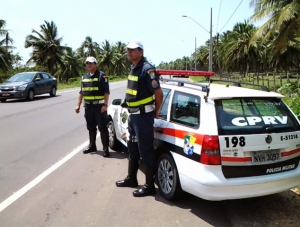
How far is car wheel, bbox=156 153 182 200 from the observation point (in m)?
4.07

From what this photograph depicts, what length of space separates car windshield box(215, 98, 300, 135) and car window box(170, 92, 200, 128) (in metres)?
0.30

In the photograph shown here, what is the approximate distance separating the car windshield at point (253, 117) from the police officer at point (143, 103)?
0.94 m

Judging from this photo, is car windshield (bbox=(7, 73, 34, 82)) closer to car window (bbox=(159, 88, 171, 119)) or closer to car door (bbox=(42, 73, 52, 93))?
car door (bbox=(42, 73, 52, 93))

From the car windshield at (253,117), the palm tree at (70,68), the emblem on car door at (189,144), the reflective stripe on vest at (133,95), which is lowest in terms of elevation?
the palm tree at (70,68)

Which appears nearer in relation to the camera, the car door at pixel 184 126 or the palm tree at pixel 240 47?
the car door at pixel 184 126

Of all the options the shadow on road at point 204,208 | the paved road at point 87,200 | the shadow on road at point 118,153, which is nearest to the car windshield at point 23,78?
the paved road at point 87,200

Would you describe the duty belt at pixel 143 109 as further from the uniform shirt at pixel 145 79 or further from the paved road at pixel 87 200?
the paved road at pixel 87 200

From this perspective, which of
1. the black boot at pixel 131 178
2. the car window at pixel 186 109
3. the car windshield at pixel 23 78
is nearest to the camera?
the car window at pixel 186 109

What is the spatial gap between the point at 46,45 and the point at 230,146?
55350mm

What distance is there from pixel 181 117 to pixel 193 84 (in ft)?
1.53

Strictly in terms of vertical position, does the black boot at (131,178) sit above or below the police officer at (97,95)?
below

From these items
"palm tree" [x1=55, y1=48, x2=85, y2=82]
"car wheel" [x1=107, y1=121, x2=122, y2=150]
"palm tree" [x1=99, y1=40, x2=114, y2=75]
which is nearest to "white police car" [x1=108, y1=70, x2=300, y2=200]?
"car wheel" [x1=107, y1=121, x2=122, y2=150]

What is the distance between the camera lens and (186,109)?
4.19 m

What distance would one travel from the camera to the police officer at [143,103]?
429 cm
